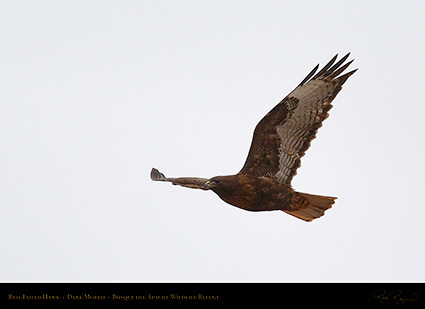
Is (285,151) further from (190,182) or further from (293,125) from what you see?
(190,182)

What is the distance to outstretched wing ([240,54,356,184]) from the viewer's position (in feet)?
A: 48.7

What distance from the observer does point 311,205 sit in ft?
50.5

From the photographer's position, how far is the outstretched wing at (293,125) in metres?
14.8
